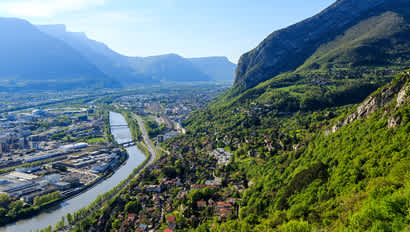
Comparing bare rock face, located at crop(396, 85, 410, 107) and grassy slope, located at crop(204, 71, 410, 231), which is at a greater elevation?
bare rock face, located at crop(396, 85, 410, 107)

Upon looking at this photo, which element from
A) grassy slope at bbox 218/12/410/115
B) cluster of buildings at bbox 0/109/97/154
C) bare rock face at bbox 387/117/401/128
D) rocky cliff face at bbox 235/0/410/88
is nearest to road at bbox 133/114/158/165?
cluster of buildings at bbox 0/109/97/154

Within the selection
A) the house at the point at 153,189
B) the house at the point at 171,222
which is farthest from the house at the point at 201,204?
the house at the point at 153,189

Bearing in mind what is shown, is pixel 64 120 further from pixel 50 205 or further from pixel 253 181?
pixel 253 181

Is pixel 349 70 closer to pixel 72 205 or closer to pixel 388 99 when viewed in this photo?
pixel 388 99

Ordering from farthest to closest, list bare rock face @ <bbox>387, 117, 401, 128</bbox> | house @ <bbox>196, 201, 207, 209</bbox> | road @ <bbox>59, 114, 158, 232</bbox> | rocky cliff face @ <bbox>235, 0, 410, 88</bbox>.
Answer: rocky cliff face @ <bbox>235, 0, 410, 88</bbox>
road @ <bbox>59, 114, 158, 232</bbox>
house @ <bbox>196, 201, 207, 209</bbox>
bare rock face @ <bbox>387, 117, 401, 128</bbox>

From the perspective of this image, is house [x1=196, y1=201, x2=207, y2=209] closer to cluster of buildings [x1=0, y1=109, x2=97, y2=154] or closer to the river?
the river

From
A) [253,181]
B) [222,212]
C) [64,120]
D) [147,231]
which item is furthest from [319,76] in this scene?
[64,120]
